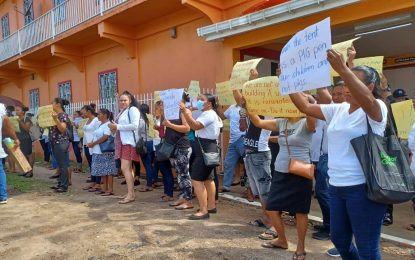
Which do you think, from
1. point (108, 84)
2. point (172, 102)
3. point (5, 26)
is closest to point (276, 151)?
point (172, 102)

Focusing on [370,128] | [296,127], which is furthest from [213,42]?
[370,128]

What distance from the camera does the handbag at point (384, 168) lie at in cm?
227

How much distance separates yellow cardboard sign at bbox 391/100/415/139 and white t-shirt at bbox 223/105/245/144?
8.55 feet

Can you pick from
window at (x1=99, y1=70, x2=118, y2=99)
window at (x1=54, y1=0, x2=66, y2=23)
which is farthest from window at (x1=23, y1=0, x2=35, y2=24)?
window at (x1=99, y1=70, x2=118, y2=99)

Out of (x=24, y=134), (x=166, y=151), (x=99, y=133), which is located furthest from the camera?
(x=24, y=134)

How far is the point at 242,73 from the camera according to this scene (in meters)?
4.36

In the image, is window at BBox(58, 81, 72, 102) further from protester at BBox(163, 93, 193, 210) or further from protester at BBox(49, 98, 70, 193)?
protester at BBox(163, 93, 193, 210)

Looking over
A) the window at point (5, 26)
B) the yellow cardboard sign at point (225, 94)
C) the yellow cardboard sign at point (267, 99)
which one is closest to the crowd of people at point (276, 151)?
the yellow cardboard sign at point (267, 99)

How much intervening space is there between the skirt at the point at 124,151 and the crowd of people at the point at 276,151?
2 cm

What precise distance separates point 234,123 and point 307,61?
4136mm

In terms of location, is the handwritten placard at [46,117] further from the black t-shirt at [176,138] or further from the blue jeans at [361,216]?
the blue jeans at [361,216]

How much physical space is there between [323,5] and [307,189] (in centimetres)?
356

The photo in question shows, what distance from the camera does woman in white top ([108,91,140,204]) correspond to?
240 inches

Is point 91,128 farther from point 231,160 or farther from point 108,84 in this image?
point 108,84
